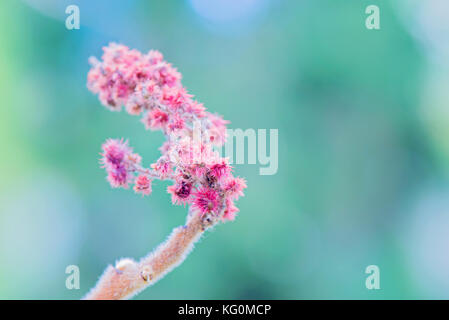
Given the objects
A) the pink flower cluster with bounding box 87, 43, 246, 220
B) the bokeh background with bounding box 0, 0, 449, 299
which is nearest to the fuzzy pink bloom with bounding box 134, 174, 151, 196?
the pink flower cluster with bounding box 87, 43, 246, 220

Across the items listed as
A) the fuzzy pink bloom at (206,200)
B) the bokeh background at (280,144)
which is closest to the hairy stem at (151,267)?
the fuzzy pink bloom at (206,200)

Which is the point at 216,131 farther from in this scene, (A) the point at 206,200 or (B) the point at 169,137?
(A) the point at 206,200

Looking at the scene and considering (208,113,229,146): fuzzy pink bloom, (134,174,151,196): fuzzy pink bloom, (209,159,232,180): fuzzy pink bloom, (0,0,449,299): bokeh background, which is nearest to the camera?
(209,159,232,180): fuzzy pink bloom

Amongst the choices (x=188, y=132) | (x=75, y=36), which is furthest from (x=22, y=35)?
(x=188, y=132)

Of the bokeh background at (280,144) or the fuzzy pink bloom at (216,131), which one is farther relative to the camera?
the bokeh background at (280,144)

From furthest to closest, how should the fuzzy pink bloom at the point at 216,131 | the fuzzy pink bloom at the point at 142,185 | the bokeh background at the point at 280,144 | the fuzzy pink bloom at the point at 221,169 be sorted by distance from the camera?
1. the bokeh background at the point at 280,144
2. the fuzzy pink bloom at the point at 216,131
3. the fuzzy pink bloom at the point at 142,185
4. the fuzzy pink bloom at the point at 221,169

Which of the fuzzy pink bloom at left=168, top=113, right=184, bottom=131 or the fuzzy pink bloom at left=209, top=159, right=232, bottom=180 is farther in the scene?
the fuzzy pink bloom at left=168, top=113, right=184, bottom=131

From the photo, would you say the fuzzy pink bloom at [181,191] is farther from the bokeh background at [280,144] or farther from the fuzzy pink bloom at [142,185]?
the bokeh background at [280,144]

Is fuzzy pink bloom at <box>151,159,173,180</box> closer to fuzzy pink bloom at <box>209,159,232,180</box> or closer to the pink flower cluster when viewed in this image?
the pink flower cluster

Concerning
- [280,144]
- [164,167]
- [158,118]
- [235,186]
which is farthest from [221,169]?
[280,144]
